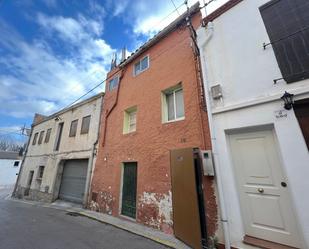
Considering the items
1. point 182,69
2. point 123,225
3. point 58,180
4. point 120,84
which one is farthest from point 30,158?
point 182,69

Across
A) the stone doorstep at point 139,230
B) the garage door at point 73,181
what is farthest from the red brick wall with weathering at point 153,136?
the garage door at point 73,181

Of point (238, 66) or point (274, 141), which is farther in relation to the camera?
point (238, 66)

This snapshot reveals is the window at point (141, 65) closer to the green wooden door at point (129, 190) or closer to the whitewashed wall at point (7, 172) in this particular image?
the green wooden door at point (129, 190)

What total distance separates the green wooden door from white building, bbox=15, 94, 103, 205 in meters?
2.59

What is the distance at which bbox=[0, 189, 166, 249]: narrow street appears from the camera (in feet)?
12.8

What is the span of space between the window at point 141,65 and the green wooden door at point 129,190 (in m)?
4.15

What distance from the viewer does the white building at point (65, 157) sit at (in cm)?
873

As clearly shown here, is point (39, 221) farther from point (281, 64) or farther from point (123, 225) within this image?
point (281, 64)

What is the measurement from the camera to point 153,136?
5672 millimetres

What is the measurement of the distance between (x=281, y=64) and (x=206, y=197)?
135 inches

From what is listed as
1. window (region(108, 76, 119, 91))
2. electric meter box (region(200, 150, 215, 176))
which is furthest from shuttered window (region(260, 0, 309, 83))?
window (region(108, 76, 119, 91))

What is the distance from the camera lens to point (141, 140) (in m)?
6.06

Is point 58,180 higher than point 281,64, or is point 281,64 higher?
point 281,64

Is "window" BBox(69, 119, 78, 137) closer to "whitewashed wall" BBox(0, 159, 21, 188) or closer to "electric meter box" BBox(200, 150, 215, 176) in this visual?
"electric meter box" BBox(200, 150, 215, 176)
